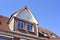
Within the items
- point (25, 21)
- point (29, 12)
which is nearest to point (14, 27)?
point (25, 21)

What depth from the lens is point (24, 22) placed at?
1010 inches

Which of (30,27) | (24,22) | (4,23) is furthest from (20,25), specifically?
(4,23)

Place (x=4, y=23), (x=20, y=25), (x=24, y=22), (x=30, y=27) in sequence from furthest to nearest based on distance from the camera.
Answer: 1. (x=30, y=27)
2. (x=24, y=22)
3. (x=20, y=25)
4. (x=4, y=23)

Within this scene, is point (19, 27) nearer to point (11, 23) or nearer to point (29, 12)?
point (11, 23)

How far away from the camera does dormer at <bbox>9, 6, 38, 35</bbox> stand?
80.8 feet

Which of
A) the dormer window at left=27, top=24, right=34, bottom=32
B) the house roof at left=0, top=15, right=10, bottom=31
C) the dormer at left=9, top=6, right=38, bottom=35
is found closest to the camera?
the house roof at left=0, top=15, right=10, bottom=31

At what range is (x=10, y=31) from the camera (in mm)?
23000

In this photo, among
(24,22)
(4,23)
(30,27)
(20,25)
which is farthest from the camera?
(30,27)

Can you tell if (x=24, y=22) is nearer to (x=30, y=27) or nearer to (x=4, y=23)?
(x=30, y=27)

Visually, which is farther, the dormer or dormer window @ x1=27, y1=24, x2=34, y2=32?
dormer window @ x1=27, y1=24, x2=34, y2=32

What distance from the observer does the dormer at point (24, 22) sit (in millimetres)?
24641

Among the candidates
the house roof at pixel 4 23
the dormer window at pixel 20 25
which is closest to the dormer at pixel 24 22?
the dormer window at pixel 20 25

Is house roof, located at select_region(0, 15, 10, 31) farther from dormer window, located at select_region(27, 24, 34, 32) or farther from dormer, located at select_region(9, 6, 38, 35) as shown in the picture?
dormer window, located at select_region(27, 24, 34, 32)

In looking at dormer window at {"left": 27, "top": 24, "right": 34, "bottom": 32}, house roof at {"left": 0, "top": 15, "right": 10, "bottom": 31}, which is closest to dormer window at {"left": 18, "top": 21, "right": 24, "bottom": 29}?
dormer window at {"left": 27, "top": 24, "right": 34, "bottom": 32}
